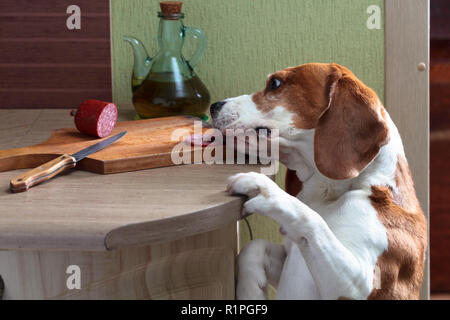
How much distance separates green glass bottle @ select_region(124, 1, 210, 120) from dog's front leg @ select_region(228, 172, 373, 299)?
52cm

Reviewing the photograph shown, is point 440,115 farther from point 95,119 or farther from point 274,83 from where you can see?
point 95,119

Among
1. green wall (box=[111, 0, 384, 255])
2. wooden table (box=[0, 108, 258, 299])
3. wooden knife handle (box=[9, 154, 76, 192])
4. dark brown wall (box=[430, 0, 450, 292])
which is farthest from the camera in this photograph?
dark brown wall (box=[430, 0, 450, 292])

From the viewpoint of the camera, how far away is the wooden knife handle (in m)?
0.97

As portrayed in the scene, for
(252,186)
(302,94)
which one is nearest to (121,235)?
(252,186)

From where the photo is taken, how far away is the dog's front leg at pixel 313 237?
92 cm

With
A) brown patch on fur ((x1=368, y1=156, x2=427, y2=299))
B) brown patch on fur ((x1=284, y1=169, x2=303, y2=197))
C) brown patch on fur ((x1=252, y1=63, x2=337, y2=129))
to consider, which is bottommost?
brown patch on fur ((x1=368, y1=156, x2=427, y2=299))

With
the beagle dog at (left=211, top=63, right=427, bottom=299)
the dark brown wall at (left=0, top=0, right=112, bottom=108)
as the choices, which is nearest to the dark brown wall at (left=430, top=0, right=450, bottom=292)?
the beagle dog at (left=211, top=63, right=427, bottom=299)

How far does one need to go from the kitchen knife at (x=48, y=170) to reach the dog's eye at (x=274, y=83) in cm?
34

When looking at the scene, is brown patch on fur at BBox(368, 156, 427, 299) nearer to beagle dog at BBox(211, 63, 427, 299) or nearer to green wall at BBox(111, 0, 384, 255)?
beagle dog at BBox(211, 63, 427, 299)

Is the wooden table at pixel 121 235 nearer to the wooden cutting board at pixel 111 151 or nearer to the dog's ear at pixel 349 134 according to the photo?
the wooden cutting board at pixel 111 151

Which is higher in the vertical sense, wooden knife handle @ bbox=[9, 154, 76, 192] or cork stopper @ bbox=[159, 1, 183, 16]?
cork stopper @ bbox=[159, 1, 183, 16]

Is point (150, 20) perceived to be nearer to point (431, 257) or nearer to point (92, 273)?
point (92, 273)
